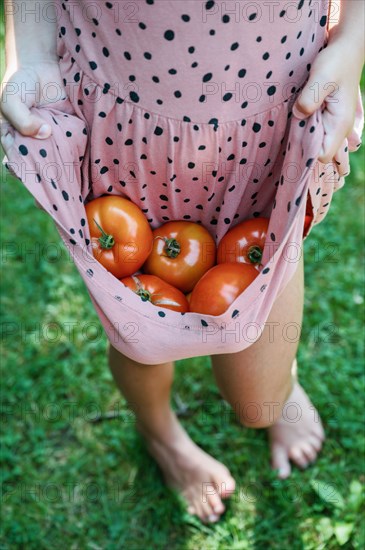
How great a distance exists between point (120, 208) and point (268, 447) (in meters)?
0.89

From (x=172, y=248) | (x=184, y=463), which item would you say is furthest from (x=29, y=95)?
(x=184, y=463)

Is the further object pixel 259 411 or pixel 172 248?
pixel 259 411

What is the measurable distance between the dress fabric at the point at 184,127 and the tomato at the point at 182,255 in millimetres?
102

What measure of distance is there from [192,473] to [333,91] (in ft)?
3.42

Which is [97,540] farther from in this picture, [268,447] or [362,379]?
[362,379]

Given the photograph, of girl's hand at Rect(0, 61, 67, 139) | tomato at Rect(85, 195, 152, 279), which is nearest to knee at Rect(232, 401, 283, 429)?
tomato at Rect(85, 195, 152, 279)

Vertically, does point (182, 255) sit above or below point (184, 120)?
below

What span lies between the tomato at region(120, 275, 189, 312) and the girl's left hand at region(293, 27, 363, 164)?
36cm

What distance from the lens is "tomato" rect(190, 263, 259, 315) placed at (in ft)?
3.89

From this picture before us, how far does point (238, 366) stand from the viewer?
54.9 inches

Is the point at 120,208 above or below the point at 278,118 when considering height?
below

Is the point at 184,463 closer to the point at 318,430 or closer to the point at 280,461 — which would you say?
the point at 280,461

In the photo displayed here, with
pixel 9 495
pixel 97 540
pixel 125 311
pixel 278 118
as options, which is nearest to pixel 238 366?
pixel 125 311

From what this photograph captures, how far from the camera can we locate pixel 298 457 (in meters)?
1.79
